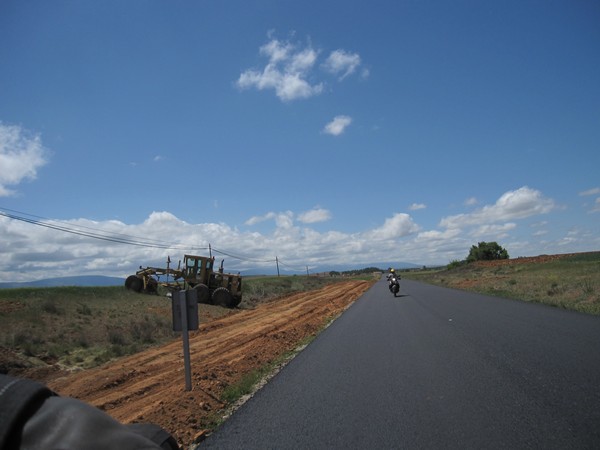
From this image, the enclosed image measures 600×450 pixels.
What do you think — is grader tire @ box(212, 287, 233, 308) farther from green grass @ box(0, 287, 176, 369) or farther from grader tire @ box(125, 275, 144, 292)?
grader tire @ box(125, 275, 144, 292)

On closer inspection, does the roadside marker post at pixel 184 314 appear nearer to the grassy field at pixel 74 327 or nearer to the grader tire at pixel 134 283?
the grassy field at pixel 74 327

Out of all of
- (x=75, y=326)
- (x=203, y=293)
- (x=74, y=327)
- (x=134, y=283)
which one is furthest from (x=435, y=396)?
(x=134, y=283)

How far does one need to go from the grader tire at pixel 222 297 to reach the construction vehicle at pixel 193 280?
0.09 feet

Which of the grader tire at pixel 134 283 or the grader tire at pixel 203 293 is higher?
the grader tire at pixel 134 283

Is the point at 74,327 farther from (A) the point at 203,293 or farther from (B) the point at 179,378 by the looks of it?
(A) the point at 203,293

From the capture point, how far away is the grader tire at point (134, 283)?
31.4m

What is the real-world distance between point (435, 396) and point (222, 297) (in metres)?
25.3

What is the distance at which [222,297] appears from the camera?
30.3m

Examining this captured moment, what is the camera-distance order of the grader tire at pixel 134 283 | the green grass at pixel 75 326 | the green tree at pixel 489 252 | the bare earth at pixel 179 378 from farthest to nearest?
the green tree at pixel 489 252 → the grader tire at pixel 134 283 → the green grass at pixel 75 326 → the bare earth at pixel 179 378

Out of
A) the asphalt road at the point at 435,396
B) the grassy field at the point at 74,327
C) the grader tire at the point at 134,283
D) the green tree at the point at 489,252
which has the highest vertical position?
the green tree at the point at 489,252

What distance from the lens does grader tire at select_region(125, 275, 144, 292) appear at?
103 feet

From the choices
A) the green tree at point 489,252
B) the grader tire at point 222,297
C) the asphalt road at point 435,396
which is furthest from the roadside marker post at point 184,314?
the green tree at point 489,252

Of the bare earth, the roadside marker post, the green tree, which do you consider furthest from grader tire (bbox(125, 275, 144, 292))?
the green tree

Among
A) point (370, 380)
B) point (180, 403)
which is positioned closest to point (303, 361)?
point (370, 380)
